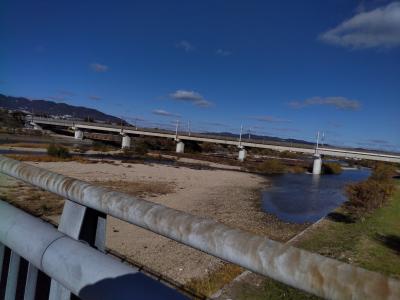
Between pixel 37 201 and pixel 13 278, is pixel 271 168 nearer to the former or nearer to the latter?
pixel 37 201

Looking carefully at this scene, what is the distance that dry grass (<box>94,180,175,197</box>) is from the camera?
28.8 meters

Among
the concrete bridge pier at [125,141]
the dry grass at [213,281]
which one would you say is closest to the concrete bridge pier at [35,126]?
the concrete bridge pier at [125,141]

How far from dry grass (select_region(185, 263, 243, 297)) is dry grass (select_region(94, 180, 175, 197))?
16849mm

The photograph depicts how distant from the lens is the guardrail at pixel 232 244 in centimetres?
103

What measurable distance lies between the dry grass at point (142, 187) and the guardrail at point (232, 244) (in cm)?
2610

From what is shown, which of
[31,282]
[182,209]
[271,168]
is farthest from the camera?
[271,168]

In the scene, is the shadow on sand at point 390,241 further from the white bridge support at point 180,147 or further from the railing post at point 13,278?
the white bridge support at point 180,147

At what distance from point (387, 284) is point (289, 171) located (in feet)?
245

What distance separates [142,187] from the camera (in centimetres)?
3177

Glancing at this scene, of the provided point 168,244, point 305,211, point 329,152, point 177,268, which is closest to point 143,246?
point 168,244

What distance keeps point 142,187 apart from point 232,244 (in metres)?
31.0

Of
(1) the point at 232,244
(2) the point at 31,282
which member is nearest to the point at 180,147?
(2) the point at 31,282

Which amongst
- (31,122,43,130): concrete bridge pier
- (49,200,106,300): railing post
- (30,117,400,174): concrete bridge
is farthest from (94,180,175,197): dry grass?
(31,122,43,130): concrete bridge pier

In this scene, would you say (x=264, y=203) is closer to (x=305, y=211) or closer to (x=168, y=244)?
(x=305, y=211)
